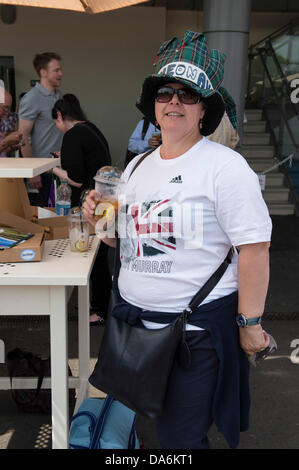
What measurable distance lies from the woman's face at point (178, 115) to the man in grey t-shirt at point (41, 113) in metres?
2.99

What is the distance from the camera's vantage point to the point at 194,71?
1.70 meters

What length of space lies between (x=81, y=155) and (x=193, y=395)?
225 centimetres

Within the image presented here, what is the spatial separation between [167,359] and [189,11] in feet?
35.0

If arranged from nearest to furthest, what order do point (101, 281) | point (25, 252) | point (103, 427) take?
point (25, 252)
point (103, 427)
point (101, 281)

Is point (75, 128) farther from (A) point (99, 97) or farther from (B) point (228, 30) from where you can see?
(A) point (99, 97)

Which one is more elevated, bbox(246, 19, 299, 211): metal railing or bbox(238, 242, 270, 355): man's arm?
bbox(246, 19, 299, 211): metal railing

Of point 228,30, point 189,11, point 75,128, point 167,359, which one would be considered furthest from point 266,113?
point 167,359

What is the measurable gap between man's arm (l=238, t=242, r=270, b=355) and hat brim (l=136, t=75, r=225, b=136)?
1.64 ft

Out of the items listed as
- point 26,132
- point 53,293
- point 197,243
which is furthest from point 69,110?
point 197,243

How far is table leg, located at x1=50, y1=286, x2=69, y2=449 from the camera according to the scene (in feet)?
6.50

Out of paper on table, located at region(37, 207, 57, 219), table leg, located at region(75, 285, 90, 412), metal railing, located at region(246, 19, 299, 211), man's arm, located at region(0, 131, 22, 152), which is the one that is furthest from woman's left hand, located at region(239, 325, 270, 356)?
metal railing, located at region(246, 19, 299, 211)

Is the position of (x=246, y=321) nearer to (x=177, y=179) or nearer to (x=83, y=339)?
(x=177, y=179)

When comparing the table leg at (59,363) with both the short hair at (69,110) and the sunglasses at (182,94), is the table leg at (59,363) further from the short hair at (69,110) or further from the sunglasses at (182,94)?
the short hair at (69,110)

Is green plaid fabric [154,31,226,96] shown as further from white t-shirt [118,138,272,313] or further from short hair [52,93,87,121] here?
short hair [52,93,87,121]
